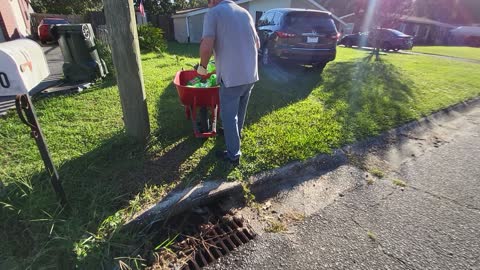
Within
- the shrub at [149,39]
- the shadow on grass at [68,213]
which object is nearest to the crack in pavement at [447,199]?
the shadow on grass at [68,213]

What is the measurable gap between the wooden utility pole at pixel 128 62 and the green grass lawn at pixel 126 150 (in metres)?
0.32

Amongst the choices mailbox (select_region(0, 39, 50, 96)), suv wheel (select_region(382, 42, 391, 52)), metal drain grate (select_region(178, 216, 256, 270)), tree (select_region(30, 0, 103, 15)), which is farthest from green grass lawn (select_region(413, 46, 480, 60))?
tree (select_region(30, 0, 103, 15))

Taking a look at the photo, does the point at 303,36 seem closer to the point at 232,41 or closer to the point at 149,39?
the point at 232,41

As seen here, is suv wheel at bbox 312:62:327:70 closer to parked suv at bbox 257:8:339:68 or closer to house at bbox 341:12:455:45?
parked suv at bbox 257:8:339:68

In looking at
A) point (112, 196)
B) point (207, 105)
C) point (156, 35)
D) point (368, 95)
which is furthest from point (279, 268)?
point (156, 35)

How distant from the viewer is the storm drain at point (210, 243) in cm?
206

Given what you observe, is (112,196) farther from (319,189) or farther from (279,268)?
(319,189)

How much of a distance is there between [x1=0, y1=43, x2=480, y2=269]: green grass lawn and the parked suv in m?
0.84

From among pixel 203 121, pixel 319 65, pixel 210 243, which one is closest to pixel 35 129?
pixel 210 243

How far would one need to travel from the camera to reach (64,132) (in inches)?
144

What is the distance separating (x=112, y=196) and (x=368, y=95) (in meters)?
5.49

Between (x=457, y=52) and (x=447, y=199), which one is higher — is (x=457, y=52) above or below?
below

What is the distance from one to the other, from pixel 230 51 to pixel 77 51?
16.0 ft

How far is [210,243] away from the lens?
222cm
